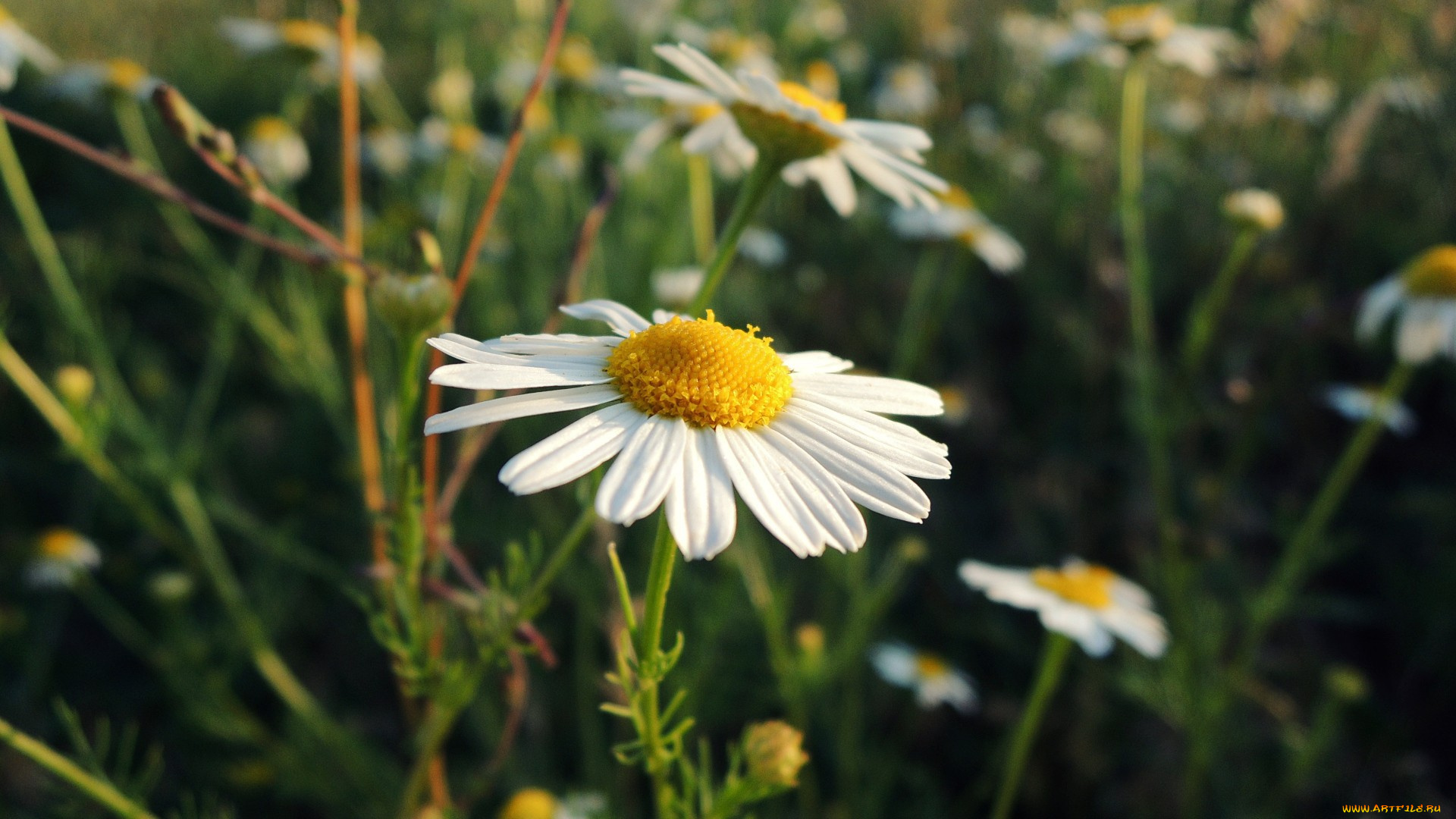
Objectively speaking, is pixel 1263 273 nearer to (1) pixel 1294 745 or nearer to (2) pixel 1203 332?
(2) pixel 1203 332

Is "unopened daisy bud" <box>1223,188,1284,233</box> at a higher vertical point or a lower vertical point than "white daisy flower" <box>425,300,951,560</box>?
higher

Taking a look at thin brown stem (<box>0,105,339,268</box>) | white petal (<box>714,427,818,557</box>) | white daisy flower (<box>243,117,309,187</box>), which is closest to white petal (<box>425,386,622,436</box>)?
white petal (<box>714,427,818,557</box>)

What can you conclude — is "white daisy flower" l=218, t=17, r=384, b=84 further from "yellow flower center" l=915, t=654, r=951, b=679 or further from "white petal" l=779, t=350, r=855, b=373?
"yellow flower center" l=915, t=654, r=951, b=679

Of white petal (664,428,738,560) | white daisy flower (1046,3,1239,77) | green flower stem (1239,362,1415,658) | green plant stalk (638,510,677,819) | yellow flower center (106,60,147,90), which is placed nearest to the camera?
white petal (664,428,738,560)

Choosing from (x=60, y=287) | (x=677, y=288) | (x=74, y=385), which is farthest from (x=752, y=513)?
(x=60, y=287)

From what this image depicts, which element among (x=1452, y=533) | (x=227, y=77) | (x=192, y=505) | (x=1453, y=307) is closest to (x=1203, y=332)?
(x=1453, y=307)

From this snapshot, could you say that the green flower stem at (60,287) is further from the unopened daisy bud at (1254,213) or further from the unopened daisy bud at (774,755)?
the unopened daisy bud at (1254,213)
